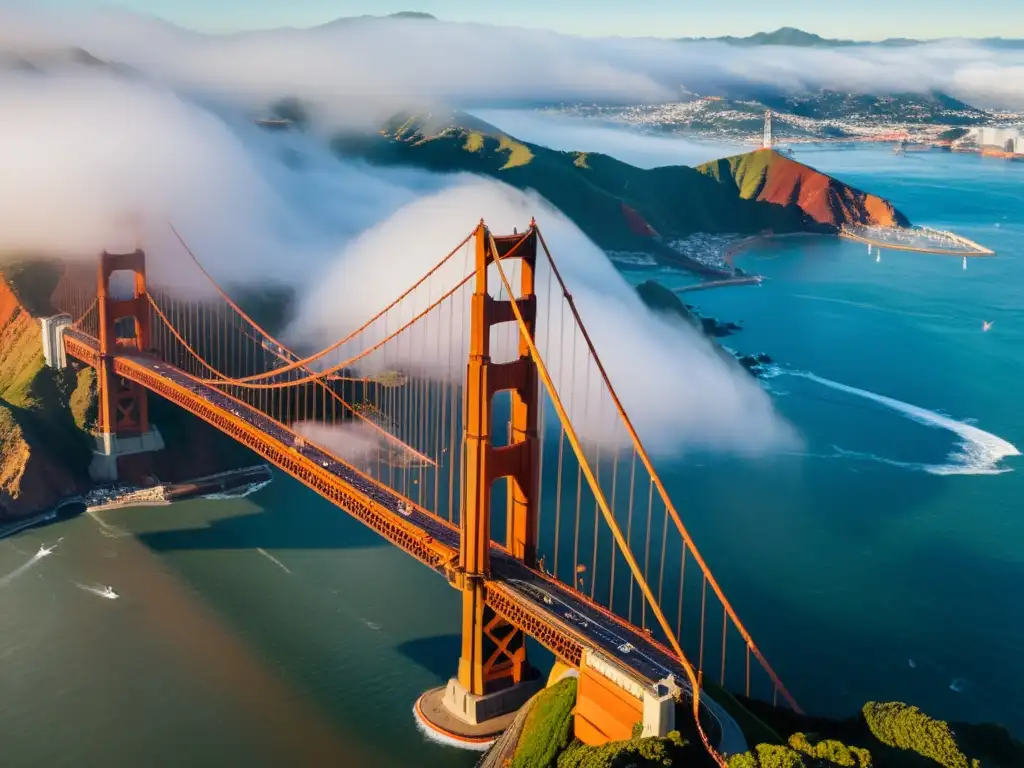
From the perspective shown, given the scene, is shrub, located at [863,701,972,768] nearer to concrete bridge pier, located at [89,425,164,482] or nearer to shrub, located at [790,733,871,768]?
shrub, located at [790,733,871,768]

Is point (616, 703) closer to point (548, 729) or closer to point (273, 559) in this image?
point (548, 729)

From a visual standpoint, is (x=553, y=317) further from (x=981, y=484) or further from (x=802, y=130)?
(x=802, y=130)

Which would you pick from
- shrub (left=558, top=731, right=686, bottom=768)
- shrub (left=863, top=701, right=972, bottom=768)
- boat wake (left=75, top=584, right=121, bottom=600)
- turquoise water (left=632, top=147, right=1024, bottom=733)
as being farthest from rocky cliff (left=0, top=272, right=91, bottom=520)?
shrub (left=863, top=701, right=972, bottom=768)

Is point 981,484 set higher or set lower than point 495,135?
lower

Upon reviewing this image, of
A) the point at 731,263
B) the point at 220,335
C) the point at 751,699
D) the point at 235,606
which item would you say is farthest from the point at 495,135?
the point at 751,699

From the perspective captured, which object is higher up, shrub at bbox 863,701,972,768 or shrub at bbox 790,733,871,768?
shrub at bbox 790,733,871,768

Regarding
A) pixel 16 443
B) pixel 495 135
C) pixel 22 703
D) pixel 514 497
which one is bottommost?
pixel 22 703

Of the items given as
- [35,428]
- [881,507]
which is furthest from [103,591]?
[881,507]
